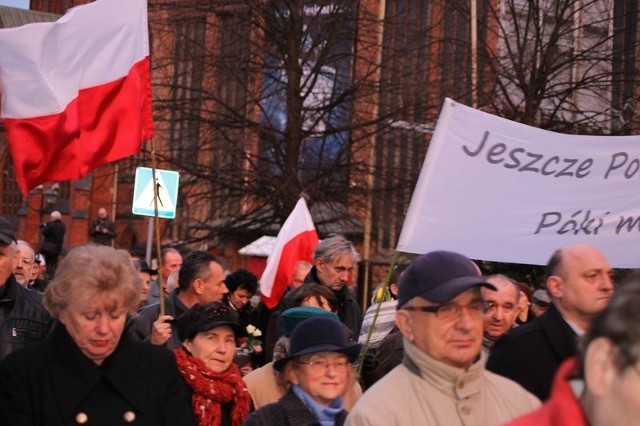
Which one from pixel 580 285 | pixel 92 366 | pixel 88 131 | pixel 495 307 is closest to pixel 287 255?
pixel 88 131

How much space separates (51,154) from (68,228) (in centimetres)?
4102

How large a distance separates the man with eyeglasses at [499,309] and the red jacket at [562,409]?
5489 millimetres

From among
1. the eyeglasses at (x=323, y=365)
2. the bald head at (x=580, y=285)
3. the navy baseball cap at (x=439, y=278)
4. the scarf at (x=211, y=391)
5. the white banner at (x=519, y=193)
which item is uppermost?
the white banner at (x=519, y=193)

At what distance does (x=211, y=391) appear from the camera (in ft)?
20.7

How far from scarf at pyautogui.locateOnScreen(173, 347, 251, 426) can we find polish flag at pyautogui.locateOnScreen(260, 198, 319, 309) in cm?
681

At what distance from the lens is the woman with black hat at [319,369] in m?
5.98

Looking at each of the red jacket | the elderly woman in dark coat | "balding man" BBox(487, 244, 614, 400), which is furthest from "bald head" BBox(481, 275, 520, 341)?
the red jacket

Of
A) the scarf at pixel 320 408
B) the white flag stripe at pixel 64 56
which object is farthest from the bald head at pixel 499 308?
the white flag stripe at pixel 64 56

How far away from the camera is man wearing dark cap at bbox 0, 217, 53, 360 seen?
6461 millimetres

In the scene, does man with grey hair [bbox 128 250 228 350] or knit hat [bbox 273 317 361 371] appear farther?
man with grey hair [bbox 128 250 228 350]

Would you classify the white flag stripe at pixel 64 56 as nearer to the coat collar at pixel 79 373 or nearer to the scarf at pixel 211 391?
the scarf at pixel 211 391

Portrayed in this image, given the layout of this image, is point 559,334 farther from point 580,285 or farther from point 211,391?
point 211,391

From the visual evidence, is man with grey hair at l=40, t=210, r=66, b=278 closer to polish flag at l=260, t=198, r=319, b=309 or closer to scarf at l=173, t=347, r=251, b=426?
polish flag at l=260, t=198, r=319, b=309

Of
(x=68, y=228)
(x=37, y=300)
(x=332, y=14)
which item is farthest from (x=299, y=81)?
(x=68, y=228)
